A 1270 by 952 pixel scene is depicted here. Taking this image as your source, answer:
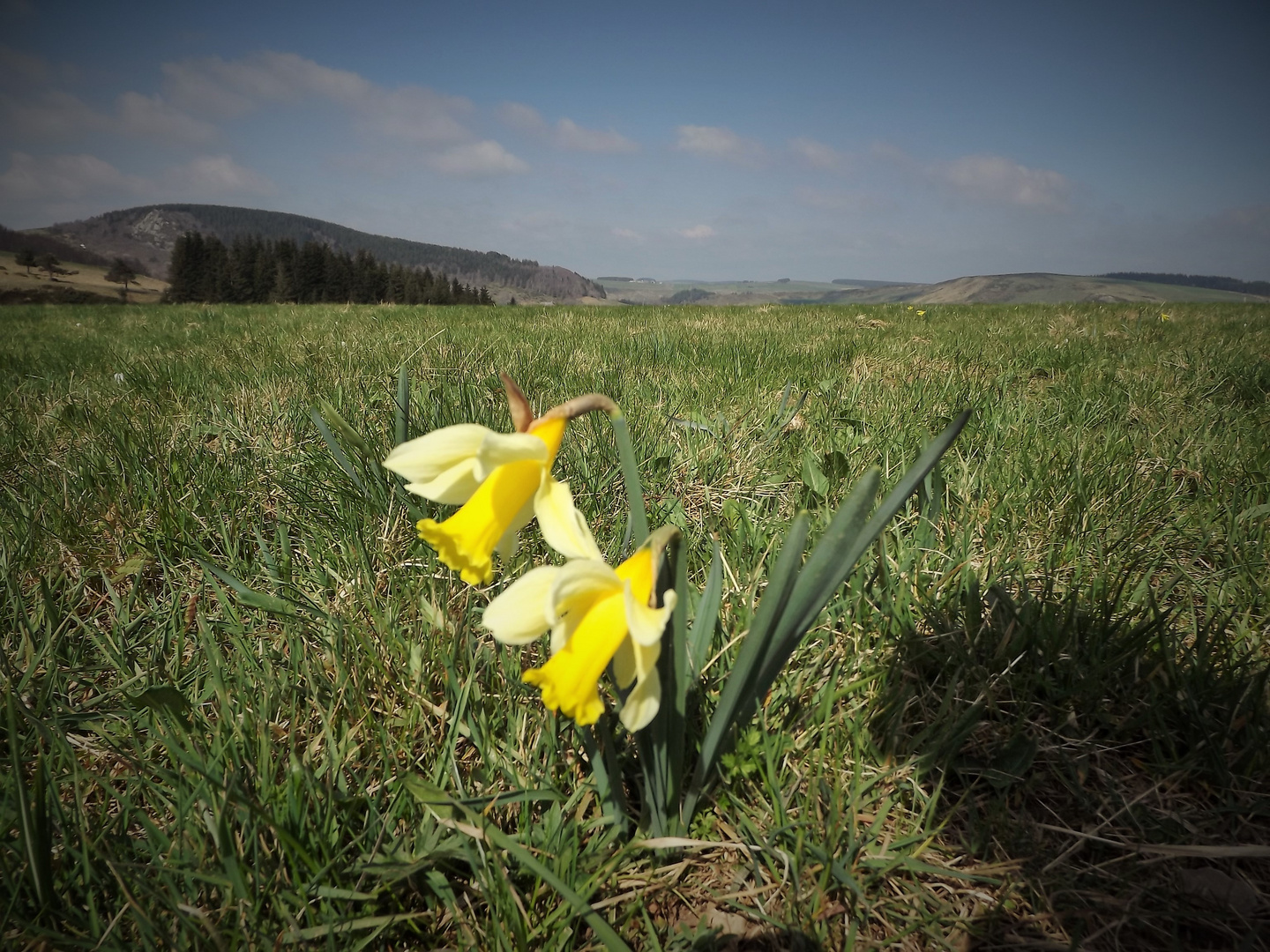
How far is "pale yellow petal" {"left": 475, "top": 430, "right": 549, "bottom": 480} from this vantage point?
0.78 metres

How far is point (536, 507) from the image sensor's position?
883 mm

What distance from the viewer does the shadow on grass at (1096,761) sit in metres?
0.99

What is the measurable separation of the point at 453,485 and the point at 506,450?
0.18 meters

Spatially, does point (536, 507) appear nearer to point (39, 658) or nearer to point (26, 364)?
point (39, 658)

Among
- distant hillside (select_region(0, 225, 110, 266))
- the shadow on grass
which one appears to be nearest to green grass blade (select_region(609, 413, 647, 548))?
the shadow on grass

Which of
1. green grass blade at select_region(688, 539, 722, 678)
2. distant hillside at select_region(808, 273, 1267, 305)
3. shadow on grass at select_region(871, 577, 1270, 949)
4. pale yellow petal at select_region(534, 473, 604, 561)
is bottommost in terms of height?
shadow on grass at select_region(871, 577, 1270, 949)

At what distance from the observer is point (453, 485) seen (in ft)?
3.03

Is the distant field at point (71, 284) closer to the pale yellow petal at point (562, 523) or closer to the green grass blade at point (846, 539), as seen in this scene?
the pale yellow petal at point (562, 523)

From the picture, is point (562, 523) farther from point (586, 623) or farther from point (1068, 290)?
point (1068, 290)

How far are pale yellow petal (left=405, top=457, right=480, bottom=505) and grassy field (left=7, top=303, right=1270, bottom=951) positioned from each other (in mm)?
565

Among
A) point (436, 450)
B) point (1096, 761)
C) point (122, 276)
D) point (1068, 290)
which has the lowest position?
point (1096, 761)

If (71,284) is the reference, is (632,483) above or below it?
below

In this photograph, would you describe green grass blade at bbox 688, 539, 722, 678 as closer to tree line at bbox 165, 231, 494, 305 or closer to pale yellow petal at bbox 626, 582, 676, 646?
pale yellow petal at bbox 626, 582, 676, 646

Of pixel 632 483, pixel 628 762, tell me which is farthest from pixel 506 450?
pixel 628 762
